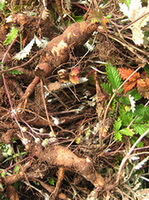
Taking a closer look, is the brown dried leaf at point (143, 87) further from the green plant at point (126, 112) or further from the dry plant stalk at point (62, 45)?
the dry plant stalk at point (62, 45)

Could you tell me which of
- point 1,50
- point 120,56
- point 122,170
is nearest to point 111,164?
point 122,170

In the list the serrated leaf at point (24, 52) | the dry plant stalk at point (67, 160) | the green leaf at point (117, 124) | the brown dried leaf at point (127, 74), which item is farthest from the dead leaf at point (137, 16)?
the dry plant stalk at point (67, 160)

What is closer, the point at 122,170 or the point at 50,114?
the point at 122,170

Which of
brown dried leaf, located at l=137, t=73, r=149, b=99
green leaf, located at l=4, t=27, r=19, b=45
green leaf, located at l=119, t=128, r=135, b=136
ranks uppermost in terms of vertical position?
green leaf, located at l=4, t=27, r=19, b=45

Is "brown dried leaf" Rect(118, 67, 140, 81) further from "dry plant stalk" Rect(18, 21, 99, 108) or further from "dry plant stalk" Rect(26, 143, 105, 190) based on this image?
"dry plant stalk" Rect(26, 143, 105, 190)

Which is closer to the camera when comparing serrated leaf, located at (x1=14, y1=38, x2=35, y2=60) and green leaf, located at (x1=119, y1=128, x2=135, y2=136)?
green leaf, located at (x1=119, y1=128, x2=135, y2=136)

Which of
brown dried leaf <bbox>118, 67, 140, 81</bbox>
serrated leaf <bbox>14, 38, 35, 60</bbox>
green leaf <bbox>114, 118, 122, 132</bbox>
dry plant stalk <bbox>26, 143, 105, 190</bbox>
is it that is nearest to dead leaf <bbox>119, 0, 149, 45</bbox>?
brown dried leaf <bbox>118, 67, 140, 81</bbox>

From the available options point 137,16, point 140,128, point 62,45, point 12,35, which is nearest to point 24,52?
point 12,35

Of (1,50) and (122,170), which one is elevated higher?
(1,50)

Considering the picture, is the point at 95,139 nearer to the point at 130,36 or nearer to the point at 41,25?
the point at 130,36

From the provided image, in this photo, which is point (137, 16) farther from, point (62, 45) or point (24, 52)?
point (24, 52)

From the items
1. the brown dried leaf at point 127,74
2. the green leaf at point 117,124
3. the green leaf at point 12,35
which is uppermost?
the green leaf at point 12,35
